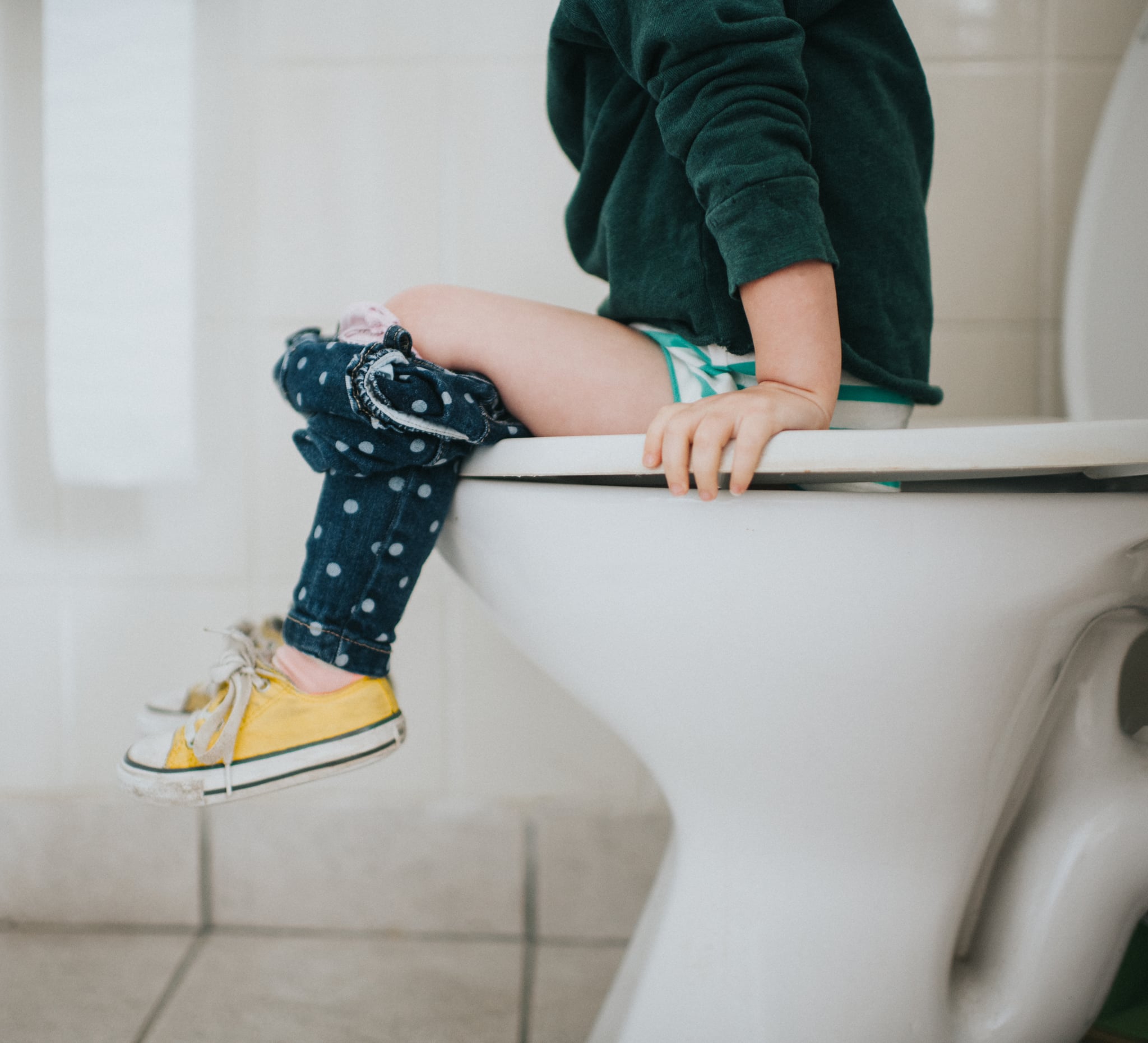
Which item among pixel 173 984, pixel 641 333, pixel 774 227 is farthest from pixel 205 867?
pixel 774 227

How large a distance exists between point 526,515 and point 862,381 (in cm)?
26

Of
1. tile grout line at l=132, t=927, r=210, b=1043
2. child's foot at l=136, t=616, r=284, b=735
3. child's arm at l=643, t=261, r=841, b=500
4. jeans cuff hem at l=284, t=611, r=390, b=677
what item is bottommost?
tile grout line at l=132, t=927, r=210, b=1043

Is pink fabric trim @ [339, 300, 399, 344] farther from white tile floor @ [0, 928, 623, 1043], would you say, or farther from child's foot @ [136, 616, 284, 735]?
white tile floor @ [0, 928, 623, 1043]

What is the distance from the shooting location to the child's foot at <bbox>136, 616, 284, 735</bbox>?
0.59 metres

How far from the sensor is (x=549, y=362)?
1.71 feet

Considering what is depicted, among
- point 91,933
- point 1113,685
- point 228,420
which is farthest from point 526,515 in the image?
point 91,933

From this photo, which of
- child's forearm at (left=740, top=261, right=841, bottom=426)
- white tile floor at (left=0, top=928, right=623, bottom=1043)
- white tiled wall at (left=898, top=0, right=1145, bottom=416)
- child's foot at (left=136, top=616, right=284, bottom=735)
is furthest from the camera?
white tiled wall at (left=898, top=0, right=1145, bottom=416)

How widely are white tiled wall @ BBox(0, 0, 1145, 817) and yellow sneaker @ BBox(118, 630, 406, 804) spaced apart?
34 cm

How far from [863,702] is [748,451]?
0.49 ft

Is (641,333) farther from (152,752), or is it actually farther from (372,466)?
(152,752)

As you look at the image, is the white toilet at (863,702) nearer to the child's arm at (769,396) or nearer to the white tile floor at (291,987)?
the child's arm at (769,396)

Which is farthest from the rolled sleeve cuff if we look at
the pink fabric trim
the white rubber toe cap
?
the white rubber toe cap

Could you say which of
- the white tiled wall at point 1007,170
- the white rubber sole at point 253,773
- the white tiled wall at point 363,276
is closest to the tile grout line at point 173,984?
the white tiled wall at point 363,276

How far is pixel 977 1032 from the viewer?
1.67 ft
